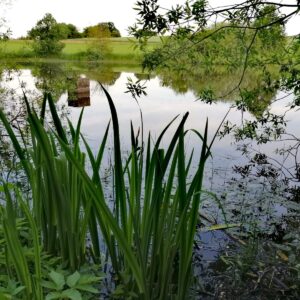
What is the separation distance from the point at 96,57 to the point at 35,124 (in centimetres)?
3827

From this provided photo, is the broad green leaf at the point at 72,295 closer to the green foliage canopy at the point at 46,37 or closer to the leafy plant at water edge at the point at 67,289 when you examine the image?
the leafy plant at water edge at the point at 67,289

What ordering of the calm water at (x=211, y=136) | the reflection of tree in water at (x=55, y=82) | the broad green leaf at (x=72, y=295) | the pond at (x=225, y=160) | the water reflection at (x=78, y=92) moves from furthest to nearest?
the reflection of tree in water at (x=55, y=82)
the water reflection at (x=78, y=92)
the calm water at (x=211, y=136)
the pond at (x=225, y=160)
the broad green leaf at (x=72, y=295)

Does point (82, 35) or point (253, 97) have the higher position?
point (82, 35)

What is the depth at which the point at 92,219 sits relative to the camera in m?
1.69

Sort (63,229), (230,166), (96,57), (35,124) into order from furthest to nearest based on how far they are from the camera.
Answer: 1. (96,57)
2. (230,166)
3. (63,229)
4. (35,124)

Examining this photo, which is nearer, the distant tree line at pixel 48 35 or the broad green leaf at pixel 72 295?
the broad green leaf at pixel 72 295

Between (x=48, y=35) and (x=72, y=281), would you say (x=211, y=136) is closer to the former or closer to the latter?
(x=72, y=281)

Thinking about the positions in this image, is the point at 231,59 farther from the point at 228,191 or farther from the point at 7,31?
the point at 7,31

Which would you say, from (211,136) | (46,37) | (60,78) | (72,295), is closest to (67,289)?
(72,295)

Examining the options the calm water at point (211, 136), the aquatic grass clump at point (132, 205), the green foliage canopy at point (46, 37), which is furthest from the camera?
the green foliage canopy at point (46, 37)

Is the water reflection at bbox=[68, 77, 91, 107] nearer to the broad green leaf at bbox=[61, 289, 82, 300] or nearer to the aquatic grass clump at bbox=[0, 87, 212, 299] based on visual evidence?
the aquatic grass clump at bbox=[0, 87, 212, 299]

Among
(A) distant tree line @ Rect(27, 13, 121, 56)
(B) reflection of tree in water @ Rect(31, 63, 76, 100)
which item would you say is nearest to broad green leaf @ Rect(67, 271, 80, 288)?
(B) reflection of tree in water @ Rect(31, 63, 76, 100)

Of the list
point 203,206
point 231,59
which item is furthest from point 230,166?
point 231,59

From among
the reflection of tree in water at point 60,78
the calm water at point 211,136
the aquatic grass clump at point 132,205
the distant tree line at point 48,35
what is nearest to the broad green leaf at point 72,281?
the aquatic grass clump at point 132,205
